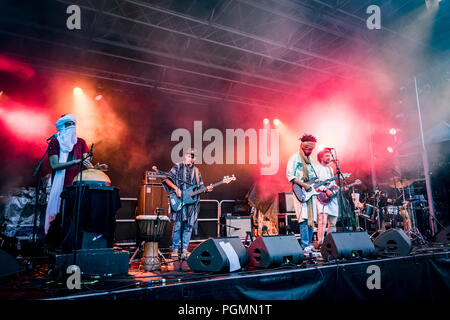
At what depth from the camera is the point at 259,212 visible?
33.9 ft

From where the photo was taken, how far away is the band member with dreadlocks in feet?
16.9

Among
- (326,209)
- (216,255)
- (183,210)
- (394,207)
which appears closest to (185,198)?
(183,210)

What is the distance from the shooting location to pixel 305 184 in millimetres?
5176

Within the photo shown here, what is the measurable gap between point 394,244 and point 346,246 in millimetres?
1081

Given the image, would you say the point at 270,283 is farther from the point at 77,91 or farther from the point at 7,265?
the point at 77,91

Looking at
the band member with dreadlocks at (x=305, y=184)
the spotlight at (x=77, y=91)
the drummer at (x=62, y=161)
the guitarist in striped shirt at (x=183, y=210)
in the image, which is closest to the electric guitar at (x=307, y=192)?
the band member with dreadlocks at (x=305, y=184)

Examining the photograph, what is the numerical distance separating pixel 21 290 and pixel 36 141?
756 cm

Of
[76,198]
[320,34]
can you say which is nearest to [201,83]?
[320,34]

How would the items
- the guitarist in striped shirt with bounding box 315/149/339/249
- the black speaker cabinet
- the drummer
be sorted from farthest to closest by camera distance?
1. the guitarist in striped shirt with bounding box 315/149/339/249
2. the black speaker cabinet
3. the drummer

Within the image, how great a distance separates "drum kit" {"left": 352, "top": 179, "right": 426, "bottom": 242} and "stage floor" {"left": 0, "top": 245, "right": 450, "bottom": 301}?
3.99 m

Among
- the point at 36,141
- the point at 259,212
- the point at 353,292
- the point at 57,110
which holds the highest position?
the point at 57,110

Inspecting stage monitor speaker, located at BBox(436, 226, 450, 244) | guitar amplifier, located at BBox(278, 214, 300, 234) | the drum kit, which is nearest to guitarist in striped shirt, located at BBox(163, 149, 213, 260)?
guitar amplifier, located at BBox(278, 214, 300, 234)

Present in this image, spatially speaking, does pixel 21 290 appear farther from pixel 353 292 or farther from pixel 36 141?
pixel 36 141

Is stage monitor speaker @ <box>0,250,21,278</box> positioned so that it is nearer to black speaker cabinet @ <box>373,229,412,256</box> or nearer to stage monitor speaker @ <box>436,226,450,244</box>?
black speaker cabinet @ <box>373,229,412,256</box>
